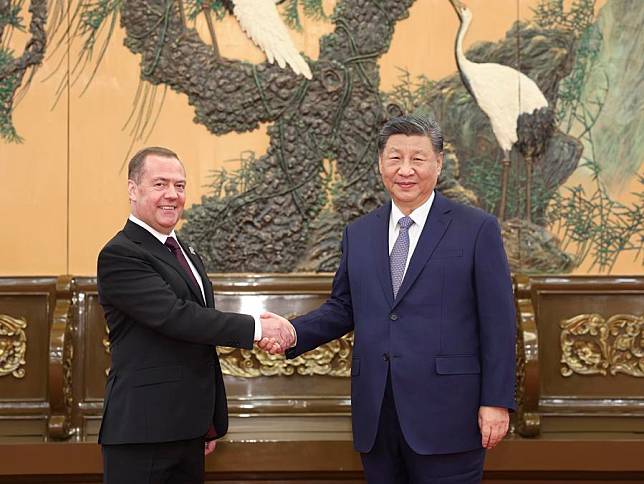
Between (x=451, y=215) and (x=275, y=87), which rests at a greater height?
(x=275, y=87)

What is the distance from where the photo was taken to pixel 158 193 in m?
2.43

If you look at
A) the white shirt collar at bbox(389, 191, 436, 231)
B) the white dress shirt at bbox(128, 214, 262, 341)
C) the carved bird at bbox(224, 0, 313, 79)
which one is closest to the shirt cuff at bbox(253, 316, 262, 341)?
the white dress shirt at bbox(128, 214, 262, 341)

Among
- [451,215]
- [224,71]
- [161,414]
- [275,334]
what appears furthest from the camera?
[224,71]

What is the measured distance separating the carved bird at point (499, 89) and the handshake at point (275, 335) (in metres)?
1.65

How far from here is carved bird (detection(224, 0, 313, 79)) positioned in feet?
12.9

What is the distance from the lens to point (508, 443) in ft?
11.5

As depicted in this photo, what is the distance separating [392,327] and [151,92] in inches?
84.4

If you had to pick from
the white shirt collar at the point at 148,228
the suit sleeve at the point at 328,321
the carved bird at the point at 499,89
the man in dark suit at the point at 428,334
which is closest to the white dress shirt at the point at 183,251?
the white shirt collar at the point at 148,228

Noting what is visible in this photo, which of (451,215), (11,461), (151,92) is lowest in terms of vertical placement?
(11,461)

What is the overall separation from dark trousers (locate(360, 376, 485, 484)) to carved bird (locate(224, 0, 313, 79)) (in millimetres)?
2099

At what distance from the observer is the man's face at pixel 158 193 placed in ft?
7.98

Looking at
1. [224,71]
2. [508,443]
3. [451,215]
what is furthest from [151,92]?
A: [508,443]

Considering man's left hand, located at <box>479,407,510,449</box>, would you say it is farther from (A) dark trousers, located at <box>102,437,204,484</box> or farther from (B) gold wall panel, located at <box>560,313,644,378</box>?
(B) gold wall panel, located at <box>560,313,644,378</box>

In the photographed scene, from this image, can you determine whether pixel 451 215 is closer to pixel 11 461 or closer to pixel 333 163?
pixel 333 163
